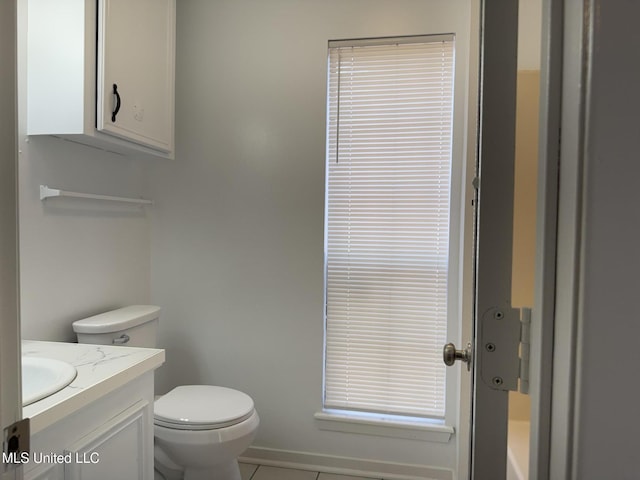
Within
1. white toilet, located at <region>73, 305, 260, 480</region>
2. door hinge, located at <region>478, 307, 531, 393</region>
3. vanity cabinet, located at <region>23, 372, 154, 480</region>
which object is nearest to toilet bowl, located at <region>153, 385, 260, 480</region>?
white toilet, located at <region>73, 305, 260, 480</region>

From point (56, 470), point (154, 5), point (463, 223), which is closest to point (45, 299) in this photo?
point (56, 470)

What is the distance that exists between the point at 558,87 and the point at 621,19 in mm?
74

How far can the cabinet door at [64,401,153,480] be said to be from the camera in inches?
41.6

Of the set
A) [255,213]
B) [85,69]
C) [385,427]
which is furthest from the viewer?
[255,213]

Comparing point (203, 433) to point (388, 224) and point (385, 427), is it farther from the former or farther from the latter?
point (388, 224)

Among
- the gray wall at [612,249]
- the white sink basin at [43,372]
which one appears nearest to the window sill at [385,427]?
the white sink basin at [43,372]

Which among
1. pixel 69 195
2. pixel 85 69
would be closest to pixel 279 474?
pixel 69 195

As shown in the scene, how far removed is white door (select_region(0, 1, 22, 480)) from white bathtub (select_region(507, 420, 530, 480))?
112 centimetres

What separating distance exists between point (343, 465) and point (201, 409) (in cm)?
86

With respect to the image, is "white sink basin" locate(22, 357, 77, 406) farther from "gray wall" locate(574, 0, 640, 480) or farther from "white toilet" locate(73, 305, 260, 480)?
"gray wall" locate(574, 0, 640, 480)

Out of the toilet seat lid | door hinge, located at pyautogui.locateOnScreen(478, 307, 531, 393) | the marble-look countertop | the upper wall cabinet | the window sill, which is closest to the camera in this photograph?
door hinge, located at pyautogui.locateOnScreen(478, 307, 531, 393)

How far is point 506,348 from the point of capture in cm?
55

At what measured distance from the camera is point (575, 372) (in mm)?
397

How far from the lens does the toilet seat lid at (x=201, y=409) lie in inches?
63.2
